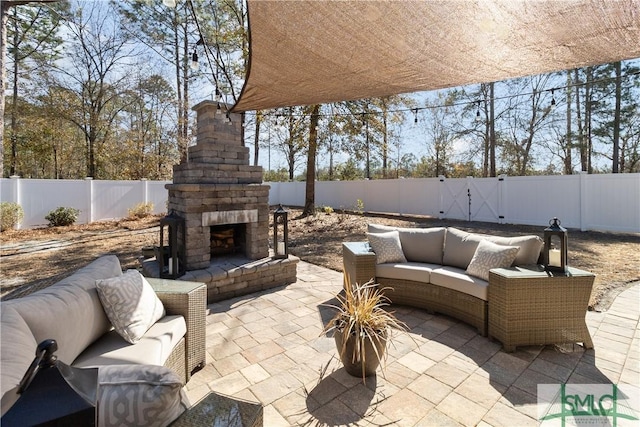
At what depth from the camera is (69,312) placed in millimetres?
1590

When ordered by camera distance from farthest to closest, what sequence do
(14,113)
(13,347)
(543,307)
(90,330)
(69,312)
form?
(14,113), (543,307), (90,330), (69,312), (13,347)

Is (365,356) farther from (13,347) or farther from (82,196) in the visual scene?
(82,196)

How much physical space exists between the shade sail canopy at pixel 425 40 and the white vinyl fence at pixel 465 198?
273 inches

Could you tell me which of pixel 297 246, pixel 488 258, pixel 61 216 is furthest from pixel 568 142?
pixel 61 216

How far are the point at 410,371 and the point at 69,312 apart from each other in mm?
2220

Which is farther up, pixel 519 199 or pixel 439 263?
pixel 519 199

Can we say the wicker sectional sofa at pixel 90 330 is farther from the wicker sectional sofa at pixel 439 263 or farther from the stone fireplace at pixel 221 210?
the wicker sectional sofa at pixel 439 263

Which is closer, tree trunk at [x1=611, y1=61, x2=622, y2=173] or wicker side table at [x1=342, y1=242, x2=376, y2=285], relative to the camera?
wicker side table at [x1=342, y1=242, x2=376, y2=285]

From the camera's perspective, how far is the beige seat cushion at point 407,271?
3.29m

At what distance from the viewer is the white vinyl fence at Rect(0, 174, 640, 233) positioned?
7.41 meters

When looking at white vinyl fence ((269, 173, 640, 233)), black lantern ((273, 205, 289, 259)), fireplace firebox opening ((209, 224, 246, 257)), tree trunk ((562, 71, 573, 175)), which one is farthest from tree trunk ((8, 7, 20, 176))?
tree trunk ((562, 71, 573, 175))

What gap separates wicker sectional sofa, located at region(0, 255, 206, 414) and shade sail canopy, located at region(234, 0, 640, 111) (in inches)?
74.7

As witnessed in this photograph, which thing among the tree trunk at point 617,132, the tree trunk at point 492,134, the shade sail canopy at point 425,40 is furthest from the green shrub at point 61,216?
the tree trunk at point 617,132

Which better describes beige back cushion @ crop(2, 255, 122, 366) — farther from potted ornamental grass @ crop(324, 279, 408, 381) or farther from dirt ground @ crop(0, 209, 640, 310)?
potted ornamental grass @ crop(324, 279, 408, 381)
